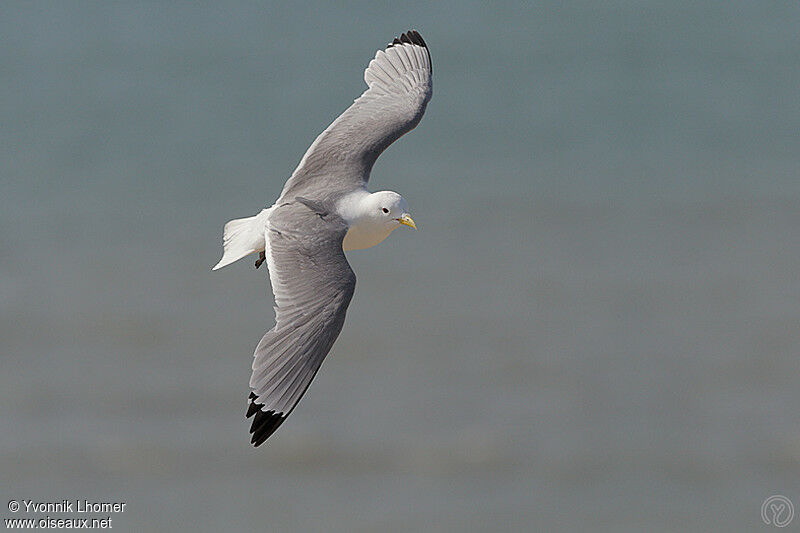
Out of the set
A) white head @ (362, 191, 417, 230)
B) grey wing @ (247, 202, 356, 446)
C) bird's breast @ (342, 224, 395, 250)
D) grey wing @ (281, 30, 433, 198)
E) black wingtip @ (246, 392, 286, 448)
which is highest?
grey wing @ (281, 30, 433, 198)

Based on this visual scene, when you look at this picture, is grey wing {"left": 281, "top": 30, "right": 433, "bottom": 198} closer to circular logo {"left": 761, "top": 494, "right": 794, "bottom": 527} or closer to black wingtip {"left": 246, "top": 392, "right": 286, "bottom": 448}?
black wingtip {"left": 246, "top": 392, "right": 286, "bottom": 448}

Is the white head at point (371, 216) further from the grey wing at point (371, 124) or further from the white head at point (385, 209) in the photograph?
the grey wing at point (371, 124)

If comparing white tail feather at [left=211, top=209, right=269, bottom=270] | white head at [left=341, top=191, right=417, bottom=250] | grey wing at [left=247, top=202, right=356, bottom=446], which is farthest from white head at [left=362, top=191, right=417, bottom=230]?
white tail feather at [left=211, top=209, right=269, bottom=270]

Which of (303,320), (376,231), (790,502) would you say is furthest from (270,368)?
(790,502)

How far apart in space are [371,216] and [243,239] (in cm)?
56

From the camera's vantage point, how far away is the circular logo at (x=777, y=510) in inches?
372

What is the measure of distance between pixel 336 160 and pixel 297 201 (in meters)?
0.50

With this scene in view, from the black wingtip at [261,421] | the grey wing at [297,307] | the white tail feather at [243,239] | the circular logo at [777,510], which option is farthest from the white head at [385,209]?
the circular logo at [777,510]

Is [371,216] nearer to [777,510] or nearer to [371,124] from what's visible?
[371,124]

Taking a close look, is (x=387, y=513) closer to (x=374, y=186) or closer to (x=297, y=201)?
(x=297, y=201)

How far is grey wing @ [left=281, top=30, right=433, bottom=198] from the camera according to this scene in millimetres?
6555

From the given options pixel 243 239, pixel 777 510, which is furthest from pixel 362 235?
pixel 777 510

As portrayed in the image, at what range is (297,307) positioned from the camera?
18.5 ft

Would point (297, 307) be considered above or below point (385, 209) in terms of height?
below
